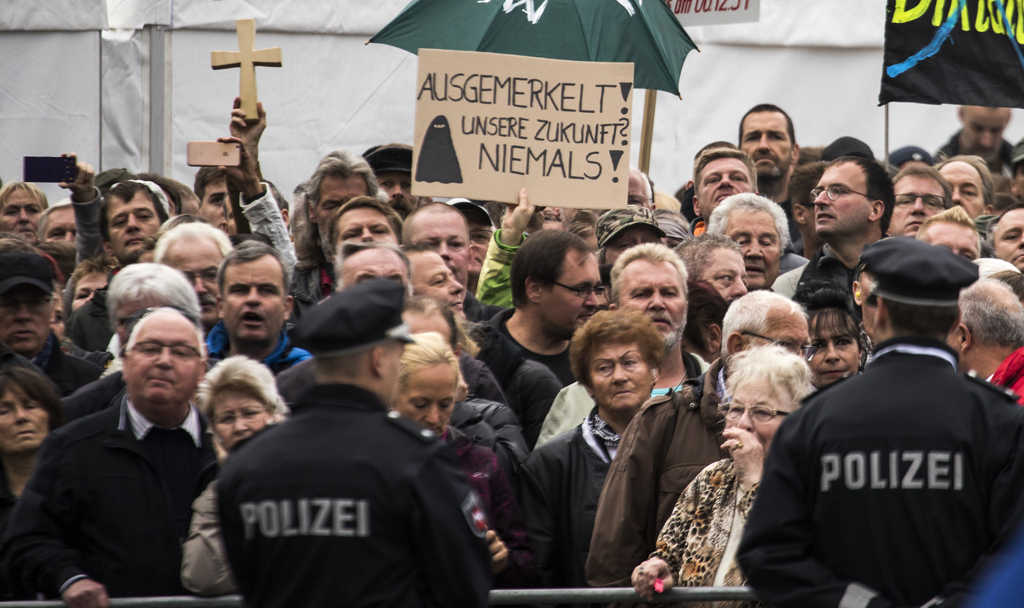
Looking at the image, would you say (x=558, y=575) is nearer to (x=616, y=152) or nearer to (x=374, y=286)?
(x=374, y=286)

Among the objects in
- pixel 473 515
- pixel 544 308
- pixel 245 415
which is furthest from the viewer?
pixel 544 308

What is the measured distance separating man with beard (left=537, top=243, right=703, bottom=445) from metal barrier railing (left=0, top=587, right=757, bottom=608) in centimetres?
128

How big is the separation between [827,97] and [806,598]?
8.82m

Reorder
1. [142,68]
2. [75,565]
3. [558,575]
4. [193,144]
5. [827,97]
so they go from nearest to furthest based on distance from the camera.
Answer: [75,565] → [558,575] → [193,144] → [142,68] → [827,97]

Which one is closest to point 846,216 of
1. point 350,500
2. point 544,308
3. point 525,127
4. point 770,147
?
point 525,127

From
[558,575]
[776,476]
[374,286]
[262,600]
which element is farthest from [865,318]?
[262,600]

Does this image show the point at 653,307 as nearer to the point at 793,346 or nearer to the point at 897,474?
the point at 793,346

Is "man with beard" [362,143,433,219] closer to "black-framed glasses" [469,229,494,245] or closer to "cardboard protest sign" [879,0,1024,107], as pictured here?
"black-framed glasses" [469,229,494,245]

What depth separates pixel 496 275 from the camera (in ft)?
22.7

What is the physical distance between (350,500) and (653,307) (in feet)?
9.17

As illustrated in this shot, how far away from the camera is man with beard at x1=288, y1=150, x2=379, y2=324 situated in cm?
650

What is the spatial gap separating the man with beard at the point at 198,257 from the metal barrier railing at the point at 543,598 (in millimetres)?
2123

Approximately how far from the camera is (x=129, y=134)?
10125 millimetres

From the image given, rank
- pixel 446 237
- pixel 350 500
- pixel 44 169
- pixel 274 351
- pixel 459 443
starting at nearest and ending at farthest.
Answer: pixel 350 500 → pixel 459 443 → pixel 274 351 → pixel 446 237 → pixel 44 169
